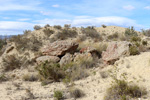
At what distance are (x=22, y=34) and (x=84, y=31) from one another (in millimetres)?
8715

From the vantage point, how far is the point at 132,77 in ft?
22.8

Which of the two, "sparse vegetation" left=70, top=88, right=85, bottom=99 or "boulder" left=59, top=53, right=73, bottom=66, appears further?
"boulder" left=59, top=53, right=73, bottom=66

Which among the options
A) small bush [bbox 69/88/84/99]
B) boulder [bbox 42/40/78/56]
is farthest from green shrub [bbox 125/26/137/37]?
small bush [bbox 69/88/84/99]

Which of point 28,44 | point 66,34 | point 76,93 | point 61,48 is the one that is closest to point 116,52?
point 76,93

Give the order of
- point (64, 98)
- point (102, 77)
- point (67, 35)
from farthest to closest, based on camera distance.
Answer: point (67, 35)
point (102, 77)
point (64, 98)

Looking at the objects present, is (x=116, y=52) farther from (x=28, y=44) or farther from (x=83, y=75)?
(x=28, y=44)

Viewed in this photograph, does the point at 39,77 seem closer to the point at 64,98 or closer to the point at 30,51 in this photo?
the point at 64,98

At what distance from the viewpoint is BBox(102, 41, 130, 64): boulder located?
9.31m

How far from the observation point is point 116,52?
31.5 ft

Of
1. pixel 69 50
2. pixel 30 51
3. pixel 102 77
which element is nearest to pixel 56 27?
pixel 30 51

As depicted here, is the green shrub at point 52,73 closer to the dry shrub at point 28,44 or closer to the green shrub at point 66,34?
the dry shrub at point 28,44

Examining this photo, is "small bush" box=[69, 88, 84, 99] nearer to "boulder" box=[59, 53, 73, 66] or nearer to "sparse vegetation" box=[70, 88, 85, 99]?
"sparse vegetation" box=[70, 88, 85, 99]

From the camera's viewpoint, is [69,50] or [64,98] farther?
[69,50]

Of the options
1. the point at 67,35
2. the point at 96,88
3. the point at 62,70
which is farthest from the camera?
the point at 67,35
